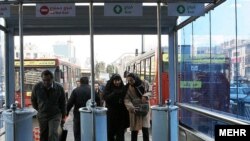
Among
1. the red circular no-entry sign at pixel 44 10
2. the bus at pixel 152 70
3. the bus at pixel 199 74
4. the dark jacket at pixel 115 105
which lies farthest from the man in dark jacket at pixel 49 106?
the bus at pixel 152 70

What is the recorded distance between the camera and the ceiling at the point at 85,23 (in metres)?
8.49

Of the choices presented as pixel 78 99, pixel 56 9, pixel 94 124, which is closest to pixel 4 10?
pixel 56 9

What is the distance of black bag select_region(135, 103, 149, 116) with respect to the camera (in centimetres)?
810

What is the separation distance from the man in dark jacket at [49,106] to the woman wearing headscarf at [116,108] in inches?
34.8

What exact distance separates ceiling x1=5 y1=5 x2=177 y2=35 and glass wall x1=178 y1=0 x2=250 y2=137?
823mm

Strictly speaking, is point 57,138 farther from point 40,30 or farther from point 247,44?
point 247,44

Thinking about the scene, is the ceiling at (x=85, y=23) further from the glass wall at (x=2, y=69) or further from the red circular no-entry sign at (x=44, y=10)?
the red circular no-entry sign at (x=44, y=10)

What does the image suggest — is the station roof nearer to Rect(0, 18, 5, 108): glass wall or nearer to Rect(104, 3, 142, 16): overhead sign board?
Rect(0, 18, 5, 108): glass wall

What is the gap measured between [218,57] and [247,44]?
4.82 ft

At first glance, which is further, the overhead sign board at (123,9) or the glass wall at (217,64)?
the overhead sign board at (123,9)

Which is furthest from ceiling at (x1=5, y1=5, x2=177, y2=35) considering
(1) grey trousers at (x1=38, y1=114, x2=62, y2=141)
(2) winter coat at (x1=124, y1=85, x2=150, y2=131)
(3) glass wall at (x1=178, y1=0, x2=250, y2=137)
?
(1) grey trousers at (x1=38, y1=114, x2=62, y2=141)

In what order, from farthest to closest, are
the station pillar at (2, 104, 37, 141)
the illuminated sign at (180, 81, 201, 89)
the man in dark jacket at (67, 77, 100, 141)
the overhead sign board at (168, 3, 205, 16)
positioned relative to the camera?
the illuminated sign at (180, 81, 201, 89) < the man in dark jacket at (67, 77, 100, 141) < the overhead sign board at (168, 3, 205, 16) < the station pillar at (2, 104, 37, 141)

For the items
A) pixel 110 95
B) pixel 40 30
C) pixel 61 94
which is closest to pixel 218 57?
pixel 110 95

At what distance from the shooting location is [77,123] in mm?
8305
